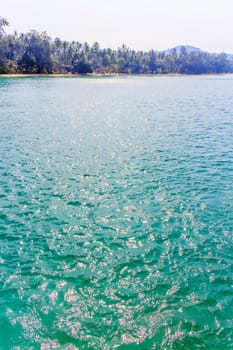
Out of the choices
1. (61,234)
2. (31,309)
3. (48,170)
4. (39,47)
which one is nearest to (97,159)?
(48,170)

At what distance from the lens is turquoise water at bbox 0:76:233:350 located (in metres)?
10.8

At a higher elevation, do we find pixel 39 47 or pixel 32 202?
pixel 39 47

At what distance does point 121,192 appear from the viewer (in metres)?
22.0

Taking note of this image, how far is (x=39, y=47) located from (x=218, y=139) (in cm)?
18925

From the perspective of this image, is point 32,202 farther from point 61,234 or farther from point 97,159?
point 97,159

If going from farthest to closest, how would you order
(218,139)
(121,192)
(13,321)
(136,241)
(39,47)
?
(39,47), (218,139), (121,192), (136,241), (13,321)

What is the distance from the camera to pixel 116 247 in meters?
15.4

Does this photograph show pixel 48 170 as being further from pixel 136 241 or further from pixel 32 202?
pixel 136 241

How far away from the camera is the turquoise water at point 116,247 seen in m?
10.8

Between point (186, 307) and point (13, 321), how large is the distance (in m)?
7.02

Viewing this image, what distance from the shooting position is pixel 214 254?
14.9 meters

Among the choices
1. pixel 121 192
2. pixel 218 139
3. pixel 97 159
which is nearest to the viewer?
pixel 121 192

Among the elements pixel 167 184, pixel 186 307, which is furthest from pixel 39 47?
pixel 186 307

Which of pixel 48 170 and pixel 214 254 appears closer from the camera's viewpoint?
pixel 214 254
